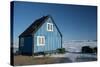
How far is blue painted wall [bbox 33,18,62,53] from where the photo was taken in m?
3.21

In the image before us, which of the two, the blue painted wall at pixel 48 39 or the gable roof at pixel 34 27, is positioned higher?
the gable roof at pixel 34 27

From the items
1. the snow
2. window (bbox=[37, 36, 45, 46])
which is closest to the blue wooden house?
window (bbox=[37, 36, 45, 46])

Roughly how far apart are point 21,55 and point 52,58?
45cm

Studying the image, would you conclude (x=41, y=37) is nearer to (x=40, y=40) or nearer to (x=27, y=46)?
(x=40, y=40)

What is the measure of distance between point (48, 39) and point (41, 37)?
10 centimetres

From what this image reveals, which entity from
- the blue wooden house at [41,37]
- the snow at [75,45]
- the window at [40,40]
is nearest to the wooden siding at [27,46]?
the blue wooden house at [41,37]

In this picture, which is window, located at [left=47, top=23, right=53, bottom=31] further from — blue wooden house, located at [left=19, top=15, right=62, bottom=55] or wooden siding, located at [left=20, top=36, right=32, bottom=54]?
wooden siding, located at [left=20, top=36, right=32, bottom=54]

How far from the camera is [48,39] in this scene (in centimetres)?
325

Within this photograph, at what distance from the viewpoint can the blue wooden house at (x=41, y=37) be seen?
314 cm

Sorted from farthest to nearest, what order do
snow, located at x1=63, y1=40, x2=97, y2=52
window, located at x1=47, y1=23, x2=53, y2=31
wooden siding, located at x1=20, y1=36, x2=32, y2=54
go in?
snow, located at x1=63, y1=40, x2=97, y2=52, window, located at x1=47, y1=23, x2=53, y2=31, wooden siding, located at x1=20, y1=36, x2=32, y2=54

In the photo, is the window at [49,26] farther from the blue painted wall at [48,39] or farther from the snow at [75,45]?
the snow at [75,45]

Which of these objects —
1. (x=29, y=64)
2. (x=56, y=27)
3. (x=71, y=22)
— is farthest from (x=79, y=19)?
(x=29, y=64)

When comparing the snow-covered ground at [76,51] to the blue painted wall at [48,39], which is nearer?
the blue painted wall at [48,39]
